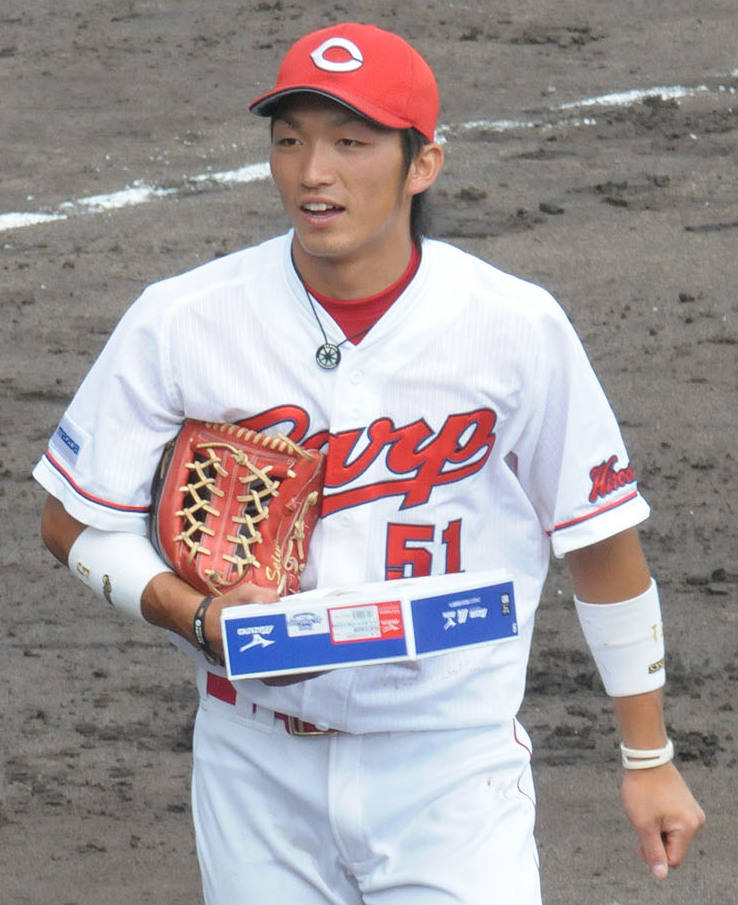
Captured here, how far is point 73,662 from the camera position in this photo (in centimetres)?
549

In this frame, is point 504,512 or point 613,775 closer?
point 504,512

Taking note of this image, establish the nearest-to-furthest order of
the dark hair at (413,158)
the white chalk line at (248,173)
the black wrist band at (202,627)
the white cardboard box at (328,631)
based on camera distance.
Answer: the white cardboard box at (328,631), the black wrist band at (202,627), the dark hair at (413,158), the white chalk line at (248,173)

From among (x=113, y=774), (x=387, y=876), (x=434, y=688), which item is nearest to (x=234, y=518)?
(x=434, y=688)

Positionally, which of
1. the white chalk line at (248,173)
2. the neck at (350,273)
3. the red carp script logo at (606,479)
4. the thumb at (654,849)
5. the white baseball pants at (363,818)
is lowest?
the white chalk line at (248,173)

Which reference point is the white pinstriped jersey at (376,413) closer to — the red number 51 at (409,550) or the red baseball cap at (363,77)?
the red number 51 at (409,550)

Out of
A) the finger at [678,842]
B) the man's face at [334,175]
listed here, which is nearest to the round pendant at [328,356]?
the man's face at [334,175]

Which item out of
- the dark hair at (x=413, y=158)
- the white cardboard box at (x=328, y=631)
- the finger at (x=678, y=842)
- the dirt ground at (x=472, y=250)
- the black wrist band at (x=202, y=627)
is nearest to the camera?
the white cardboard box at (x=328, y=631)

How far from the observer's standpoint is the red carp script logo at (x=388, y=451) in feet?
9.27

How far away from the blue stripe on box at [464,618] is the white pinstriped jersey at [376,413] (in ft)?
0.79

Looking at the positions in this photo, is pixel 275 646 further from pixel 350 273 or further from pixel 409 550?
pixel 350 273

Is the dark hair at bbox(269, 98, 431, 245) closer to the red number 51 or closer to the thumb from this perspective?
the red number 51

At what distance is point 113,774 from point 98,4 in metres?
6.70

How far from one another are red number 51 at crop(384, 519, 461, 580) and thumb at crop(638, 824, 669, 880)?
0.55 metres

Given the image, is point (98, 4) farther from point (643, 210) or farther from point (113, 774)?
point (113, 774)
